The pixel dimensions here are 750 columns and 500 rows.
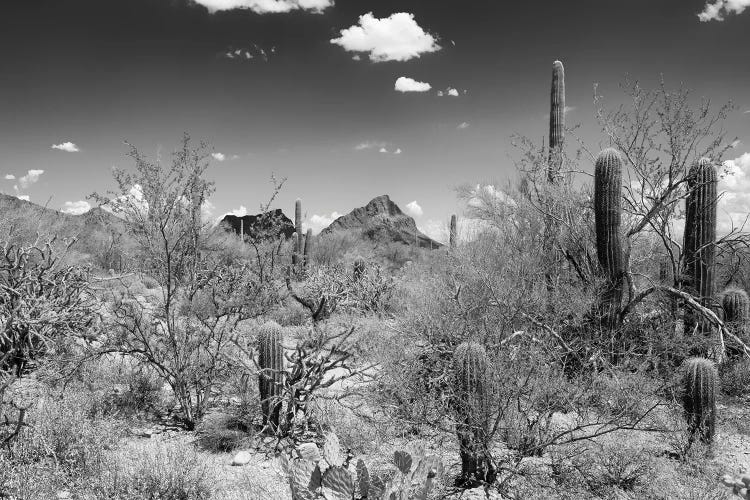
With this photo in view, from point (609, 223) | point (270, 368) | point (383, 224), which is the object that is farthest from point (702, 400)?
point (383, 224)

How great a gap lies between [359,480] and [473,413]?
166 centimetres

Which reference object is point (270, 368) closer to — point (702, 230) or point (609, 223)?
point (609, 223)

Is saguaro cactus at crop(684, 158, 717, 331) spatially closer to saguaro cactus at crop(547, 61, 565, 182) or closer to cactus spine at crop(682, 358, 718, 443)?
saguaro cactus at crop(547, 61, 565, 182)

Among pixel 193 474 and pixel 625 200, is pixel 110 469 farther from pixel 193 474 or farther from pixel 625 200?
pixel 625 200

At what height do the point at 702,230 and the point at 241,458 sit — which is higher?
the point at 702,230

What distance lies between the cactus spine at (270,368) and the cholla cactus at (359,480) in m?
2.31

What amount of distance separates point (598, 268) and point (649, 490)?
4741 millimetres

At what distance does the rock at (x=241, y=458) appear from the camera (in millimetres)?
4766

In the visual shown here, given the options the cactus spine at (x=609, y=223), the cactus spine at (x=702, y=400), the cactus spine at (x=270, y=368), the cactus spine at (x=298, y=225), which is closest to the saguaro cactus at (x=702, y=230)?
the cactus spine at (x=609, y=223)

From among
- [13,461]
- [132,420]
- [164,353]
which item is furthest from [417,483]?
[164,353]

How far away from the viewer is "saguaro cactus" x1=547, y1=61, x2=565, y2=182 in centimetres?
1132

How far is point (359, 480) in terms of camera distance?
3.29 meters

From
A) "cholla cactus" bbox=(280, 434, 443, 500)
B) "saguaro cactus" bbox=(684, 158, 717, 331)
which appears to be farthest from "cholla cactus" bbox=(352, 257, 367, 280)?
"cholla cactus" bbox=(280, 434, 443, 500)

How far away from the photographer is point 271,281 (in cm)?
1227
